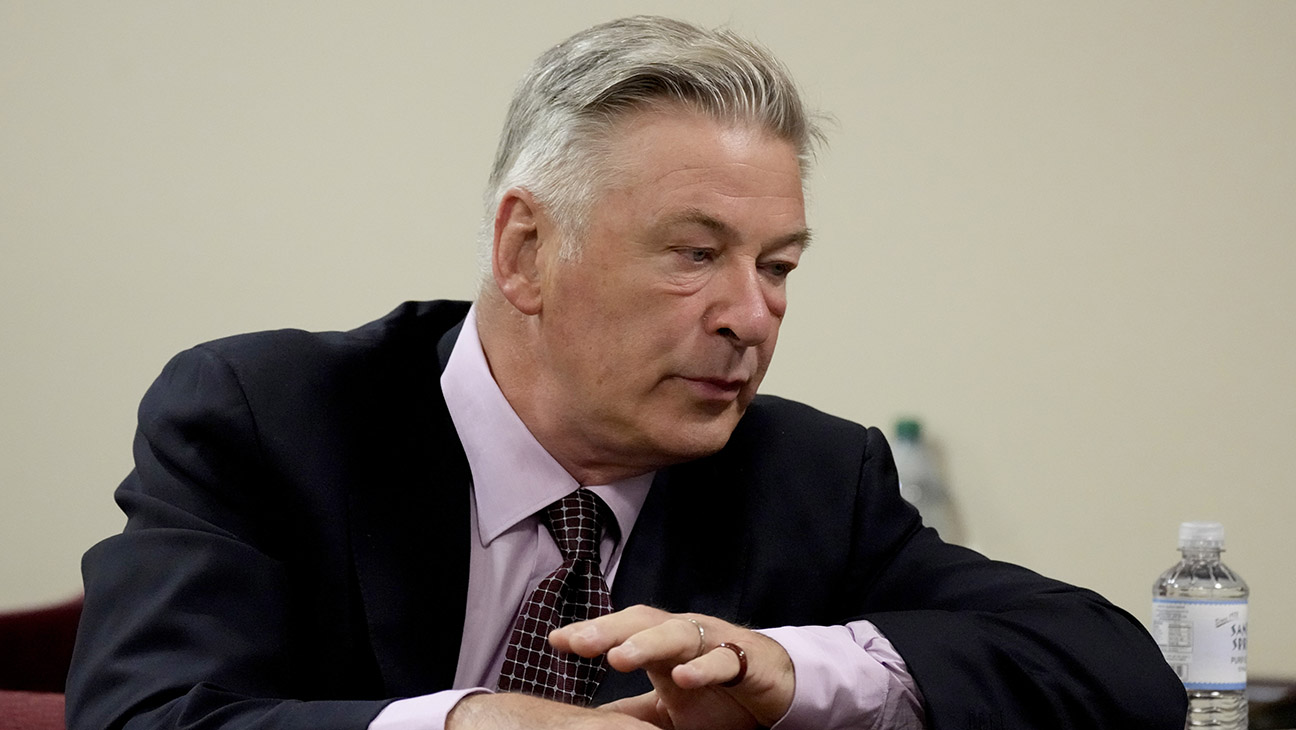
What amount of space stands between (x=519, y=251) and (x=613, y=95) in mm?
216

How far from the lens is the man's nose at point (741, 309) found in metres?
1.42

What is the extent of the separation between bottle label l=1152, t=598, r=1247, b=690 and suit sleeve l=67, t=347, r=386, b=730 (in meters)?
1.19

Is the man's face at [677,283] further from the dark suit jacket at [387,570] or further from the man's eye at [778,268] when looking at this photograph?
the dark suit jacket at [387,570]

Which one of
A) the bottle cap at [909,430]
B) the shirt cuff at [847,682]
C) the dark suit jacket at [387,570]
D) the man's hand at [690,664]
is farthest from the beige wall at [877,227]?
the man's hand at [690,664]

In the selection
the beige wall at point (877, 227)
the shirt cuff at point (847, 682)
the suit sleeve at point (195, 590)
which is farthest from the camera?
the beige wall at point (877, 227)

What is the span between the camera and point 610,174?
4.77 ft

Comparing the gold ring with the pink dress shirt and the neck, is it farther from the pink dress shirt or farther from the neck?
the neck

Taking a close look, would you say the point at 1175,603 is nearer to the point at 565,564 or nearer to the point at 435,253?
the point at 565,564

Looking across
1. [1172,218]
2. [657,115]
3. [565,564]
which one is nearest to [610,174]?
[657,115]

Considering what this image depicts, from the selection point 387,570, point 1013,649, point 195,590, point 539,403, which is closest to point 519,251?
point 539,403

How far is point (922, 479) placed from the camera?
3016 mm

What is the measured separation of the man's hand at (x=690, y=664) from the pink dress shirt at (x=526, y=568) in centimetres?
4

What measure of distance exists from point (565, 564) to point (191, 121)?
184 cm

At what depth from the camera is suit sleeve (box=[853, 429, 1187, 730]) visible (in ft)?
4.51
